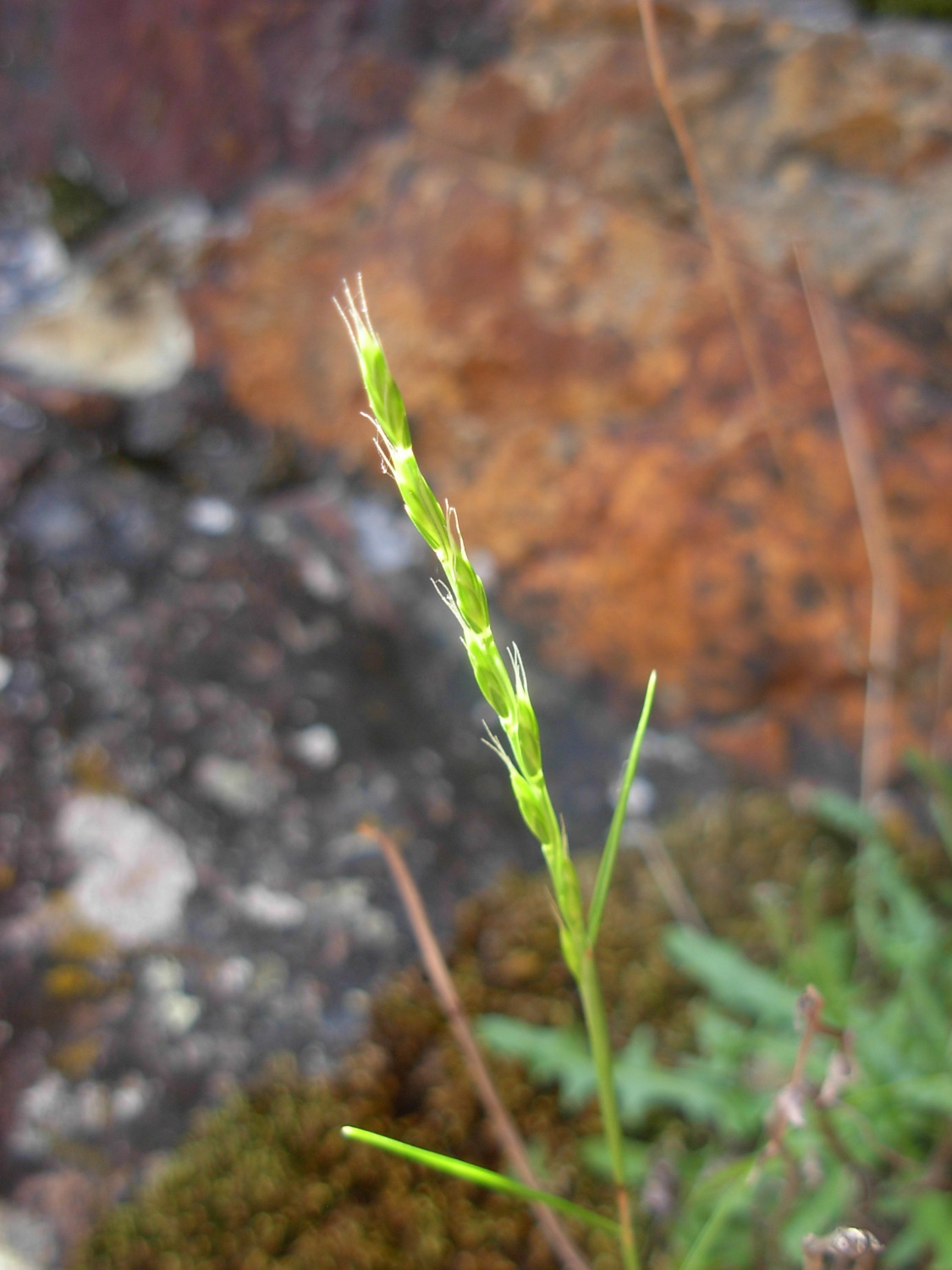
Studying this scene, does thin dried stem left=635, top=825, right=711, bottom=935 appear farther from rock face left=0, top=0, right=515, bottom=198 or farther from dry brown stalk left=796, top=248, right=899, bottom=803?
rock face left=0, top=0, right=515, bottom=198

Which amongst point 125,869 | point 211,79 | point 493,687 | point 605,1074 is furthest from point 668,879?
point 211,79

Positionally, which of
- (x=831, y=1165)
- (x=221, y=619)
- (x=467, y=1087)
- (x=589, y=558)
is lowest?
(x=467, y=1087)

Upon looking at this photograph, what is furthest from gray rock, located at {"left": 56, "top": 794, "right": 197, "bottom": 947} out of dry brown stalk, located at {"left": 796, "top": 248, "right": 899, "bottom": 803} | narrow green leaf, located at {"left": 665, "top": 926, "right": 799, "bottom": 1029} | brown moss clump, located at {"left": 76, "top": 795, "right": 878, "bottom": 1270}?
dry brown stalk, located at {"left": 796, "top": 248, "right": 899, "bottom": 803}

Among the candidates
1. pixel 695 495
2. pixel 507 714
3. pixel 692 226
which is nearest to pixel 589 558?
pixel 695 495

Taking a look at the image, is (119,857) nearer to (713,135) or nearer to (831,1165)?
(831,1165)

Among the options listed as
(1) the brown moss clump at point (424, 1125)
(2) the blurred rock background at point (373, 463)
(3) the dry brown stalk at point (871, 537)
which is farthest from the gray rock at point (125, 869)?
(3) the dry brown stalk at point (871, 537)

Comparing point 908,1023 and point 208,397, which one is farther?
point 208,397

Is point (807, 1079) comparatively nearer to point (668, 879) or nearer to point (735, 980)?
point (735, 980)

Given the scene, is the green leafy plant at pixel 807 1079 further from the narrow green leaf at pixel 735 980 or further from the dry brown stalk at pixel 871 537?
the dry brown stalk at pixel 871 537
